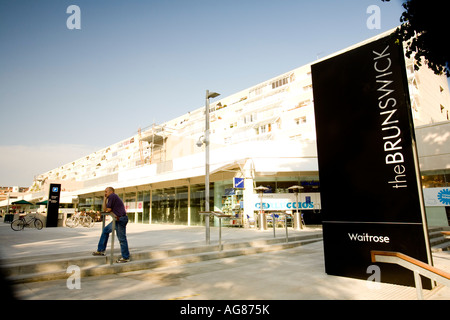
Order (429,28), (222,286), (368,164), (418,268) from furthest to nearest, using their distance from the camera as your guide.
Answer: (429,28) → (368,164) → (222,286) → (418,268)

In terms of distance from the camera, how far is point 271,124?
136ft

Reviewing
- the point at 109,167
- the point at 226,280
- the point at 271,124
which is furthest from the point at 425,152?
the point at 109,167

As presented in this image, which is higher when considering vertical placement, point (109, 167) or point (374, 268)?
point (109, 167)

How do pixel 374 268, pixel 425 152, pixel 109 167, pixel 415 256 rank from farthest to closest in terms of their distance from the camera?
pixel 109 167 < pixel 425 152 < pixel 374 268 < pixel 415 256

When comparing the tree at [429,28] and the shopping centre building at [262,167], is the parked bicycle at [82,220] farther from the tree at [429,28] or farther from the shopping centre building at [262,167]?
the tree at [429,28]

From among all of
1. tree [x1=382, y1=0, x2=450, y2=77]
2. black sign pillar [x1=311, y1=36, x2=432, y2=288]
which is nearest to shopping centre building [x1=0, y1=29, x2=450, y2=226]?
black sign pillar [x1=311, y1=36, x2=432, y2=288]

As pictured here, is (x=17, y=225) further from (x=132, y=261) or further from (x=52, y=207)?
(x=132, y=261)

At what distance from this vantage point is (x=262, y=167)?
16.3m

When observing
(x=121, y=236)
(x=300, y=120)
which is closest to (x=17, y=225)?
(x=121, y=236)

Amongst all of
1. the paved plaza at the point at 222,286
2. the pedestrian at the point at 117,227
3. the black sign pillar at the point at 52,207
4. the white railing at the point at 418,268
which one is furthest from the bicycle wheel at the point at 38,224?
the white railing at the point at 418,268

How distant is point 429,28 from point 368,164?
8.71ft

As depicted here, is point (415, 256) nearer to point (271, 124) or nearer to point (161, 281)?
point (161, 281)

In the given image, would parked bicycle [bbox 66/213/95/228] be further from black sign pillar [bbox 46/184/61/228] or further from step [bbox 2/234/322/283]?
step [bbox 2/234/322/283]

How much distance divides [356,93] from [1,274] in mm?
6575
